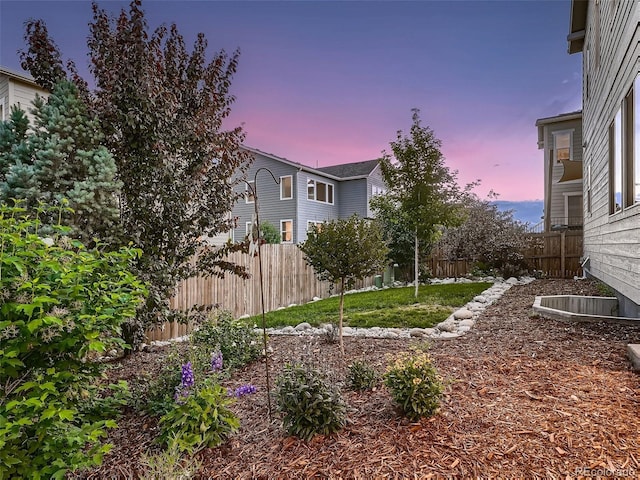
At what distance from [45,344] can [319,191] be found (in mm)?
18025

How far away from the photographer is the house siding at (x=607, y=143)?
432 cm

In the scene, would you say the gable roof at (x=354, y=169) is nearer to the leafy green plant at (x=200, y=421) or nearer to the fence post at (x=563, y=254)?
the fence post at (x=563, y=254)

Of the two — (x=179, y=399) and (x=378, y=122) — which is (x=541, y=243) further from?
(x=179, y=399)

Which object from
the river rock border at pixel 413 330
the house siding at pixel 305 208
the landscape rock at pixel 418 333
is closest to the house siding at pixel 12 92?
the river rock border at pixel 413 330

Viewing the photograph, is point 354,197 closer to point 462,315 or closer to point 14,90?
point 462,315

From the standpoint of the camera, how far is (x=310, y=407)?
2.54 metres

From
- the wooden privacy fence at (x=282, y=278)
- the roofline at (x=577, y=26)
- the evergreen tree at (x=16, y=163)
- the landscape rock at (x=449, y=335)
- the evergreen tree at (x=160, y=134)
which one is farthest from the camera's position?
the roofline at (x=577, y=26)

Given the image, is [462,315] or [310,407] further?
[462,315]

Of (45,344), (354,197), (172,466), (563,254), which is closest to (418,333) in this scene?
(172,466)

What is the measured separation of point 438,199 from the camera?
997cm

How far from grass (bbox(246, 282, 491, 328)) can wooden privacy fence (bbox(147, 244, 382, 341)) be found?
1.93 feet

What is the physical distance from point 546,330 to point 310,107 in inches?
323

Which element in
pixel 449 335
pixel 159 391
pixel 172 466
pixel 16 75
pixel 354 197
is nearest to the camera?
pixel 172 466

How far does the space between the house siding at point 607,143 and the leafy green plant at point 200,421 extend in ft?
14.7
